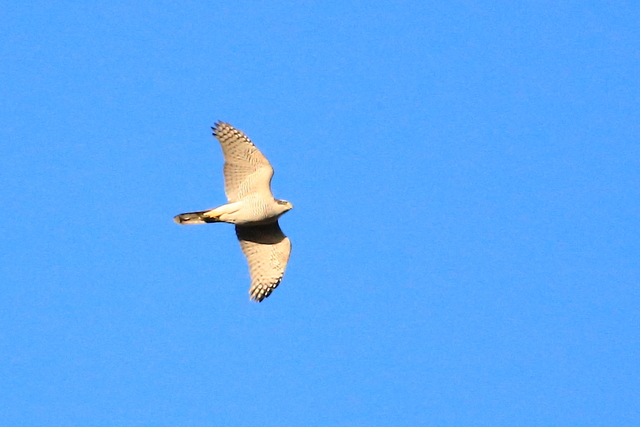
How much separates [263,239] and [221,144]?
2489 mm

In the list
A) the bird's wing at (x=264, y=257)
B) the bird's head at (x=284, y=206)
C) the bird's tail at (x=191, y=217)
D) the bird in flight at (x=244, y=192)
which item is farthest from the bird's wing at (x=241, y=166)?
the bird's wing at (x=264, y=257)

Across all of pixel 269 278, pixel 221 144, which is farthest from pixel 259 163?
pixel 269 278

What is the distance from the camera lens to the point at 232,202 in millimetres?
24781

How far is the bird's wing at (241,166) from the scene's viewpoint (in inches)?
960

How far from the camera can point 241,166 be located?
967 inches

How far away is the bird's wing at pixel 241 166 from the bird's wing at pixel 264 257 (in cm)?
A: 131

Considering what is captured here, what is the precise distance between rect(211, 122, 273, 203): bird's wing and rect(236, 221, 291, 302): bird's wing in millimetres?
1310

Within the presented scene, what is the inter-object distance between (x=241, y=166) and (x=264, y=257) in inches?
90.9

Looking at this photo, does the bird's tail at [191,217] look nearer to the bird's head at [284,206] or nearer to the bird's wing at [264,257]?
the bird's wing at [264,257]

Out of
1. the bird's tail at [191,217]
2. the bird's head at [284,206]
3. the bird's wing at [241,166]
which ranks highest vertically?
the bird's wing at [241,166]

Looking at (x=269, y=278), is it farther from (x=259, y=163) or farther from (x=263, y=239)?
(x=259, y=163)

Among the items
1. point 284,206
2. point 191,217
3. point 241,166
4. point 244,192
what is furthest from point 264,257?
point 241,166

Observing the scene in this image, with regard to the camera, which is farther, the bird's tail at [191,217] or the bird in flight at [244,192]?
the bird's tail at [191,217]

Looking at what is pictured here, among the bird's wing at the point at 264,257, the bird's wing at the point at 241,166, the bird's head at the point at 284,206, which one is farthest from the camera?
the bird's wing at the point at 264,257
